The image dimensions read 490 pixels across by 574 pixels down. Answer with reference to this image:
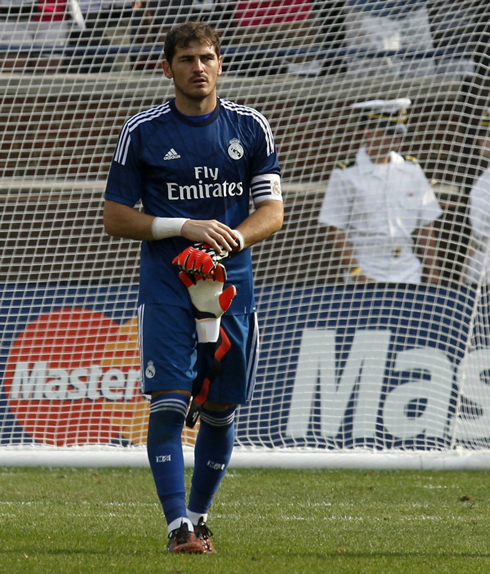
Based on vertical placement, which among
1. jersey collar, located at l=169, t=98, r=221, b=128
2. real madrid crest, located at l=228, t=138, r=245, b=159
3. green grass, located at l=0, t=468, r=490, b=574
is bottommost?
green grass, located at l=0, t=468, r=490, b=574

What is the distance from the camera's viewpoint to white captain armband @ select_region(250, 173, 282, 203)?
4211mm

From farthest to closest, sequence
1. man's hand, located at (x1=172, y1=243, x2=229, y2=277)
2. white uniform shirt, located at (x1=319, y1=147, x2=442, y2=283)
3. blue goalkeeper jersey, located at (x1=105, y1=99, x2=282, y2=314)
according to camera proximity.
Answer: white uniform shirt, located at (x1=319, y1=147, x2=442, y2=283), blue goalkeeper jersey, located at (x1=105, y1=99, x2=282, y2=314), man's hand, located at (x1=172, y1=243, x2=229, y2=277)

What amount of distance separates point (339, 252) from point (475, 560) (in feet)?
14.6

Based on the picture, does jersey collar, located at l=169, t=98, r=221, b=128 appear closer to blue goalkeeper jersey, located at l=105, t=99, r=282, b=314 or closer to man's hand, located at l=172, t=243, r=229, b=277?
blue goalkeeper jersey, located at l=105, t=99, r=282, b=314

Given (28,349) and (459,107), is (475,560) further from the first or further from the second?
(459,107)

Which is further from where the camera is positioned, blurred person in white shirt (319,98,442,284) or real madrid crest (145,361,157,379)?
blurred person in white shirt (319,98,442,284)

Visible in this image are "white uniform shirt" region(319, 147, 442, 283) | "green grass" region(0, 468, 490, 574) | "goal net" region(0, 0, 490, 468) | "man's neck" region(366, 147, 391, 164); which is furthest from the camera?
"man's neck" region(366, 147, 391, 164)

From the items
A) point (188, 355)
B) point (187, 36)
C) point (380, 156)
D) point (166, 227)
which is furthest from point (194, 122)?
point (380, 156)

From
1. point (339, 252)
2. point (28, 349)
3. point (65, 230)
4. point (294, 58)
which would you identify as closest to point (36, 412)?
point (28, 349)

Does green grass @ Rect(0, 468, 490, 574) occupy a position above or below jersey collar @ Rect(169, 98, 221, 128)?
below

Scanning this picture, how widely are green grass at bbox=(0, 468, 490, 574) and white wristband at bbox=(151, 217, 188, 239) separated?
1.18 meters

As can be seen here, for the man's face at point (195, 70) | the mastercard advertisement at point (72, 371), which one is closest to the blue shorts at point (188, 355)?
the man's face at point (195, 70)

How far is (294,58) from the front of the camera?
27.5ft

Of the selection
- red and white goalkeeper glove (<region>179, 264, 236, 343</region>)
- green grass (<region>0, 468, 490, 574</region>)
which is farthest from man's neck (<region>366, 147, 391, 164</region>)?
red and white goalkeeper glove (<region>179, 264, 236, 343</region>)
